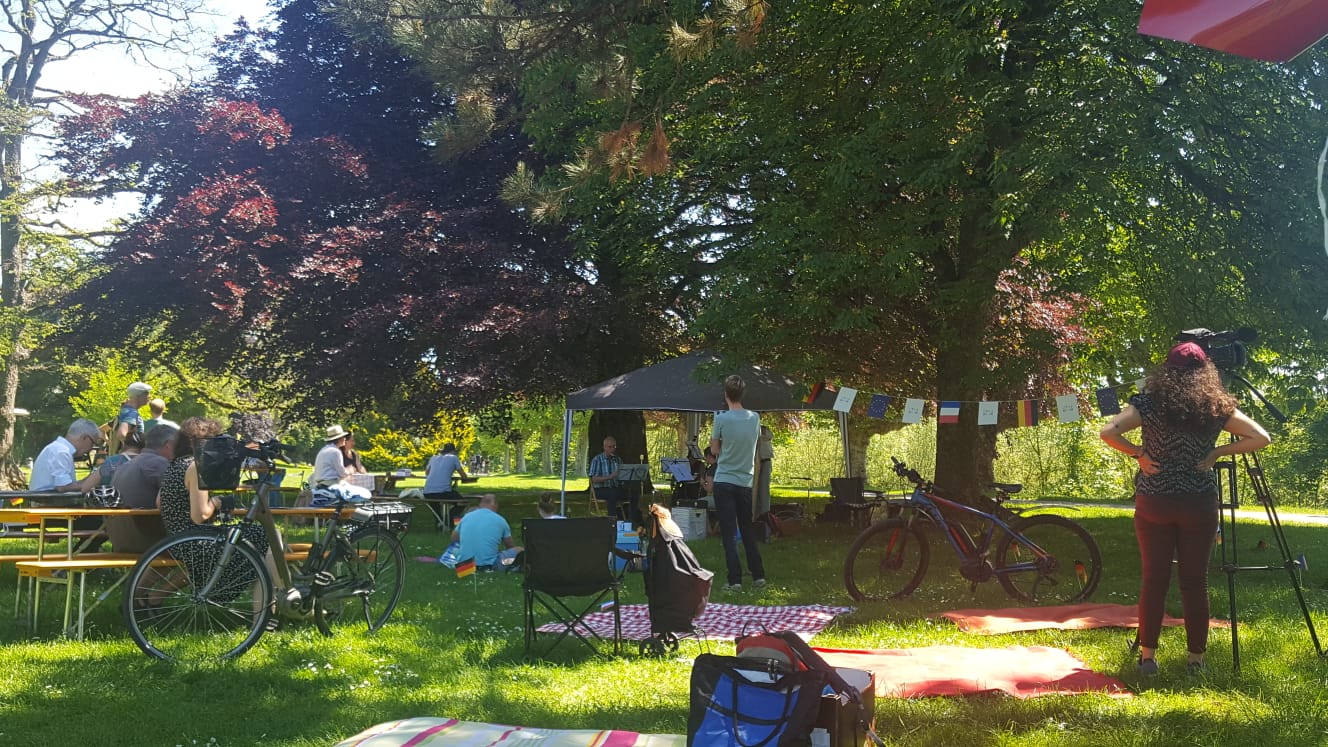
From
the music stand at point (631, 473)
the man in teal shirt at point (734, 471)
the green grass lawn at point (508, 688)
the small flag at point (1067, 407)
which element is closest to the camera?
the green grass lawn at point (508, 688)

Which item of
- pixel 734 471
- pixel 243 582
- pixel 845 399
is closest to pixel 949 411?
pixel 845 399

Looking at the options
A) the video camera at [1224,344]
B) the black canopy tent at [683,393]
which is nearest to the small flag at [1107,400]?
the video camera at [1224,344]

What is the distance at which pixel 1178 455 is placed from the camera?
15.7 feet

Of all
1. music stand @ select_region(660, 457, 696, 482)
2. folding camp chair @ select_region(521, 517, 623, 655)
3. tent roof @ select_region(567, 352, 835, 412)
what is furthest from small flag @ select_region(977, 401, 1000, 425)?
folding camp chair @ select_region(521, 517, 623, 655)

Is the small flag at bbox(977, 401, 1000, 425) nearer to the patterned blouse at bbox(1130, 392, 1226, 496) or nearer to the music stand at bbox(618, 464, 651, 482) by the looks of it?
the patterned blouse at bbox(1130, 392, 1226, 496)

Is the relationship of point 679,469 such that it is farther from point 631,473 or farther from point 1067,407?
point 1067,407

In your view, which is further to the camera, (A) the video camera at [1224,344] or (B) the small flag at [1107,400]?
(B) the small flag at [1107,400]

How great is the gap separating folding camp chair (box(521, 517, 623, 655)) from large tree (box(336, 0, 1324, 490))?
6.79ft

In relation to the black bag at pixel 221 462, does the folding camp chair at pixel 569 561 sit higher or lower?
lower

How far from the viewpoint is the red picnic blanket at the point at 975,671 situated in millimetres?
4684

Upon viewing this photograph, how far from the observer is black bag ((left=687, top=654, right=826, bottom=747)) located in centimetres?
315

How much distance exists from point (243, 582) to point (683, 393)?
768 cm

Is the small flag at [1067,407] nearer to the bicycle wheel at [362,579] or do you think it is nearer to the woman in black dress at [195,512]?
the bicycle wheel at [362,579]

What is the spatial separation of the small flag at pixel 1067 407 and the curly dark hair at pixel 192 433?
694 cm
